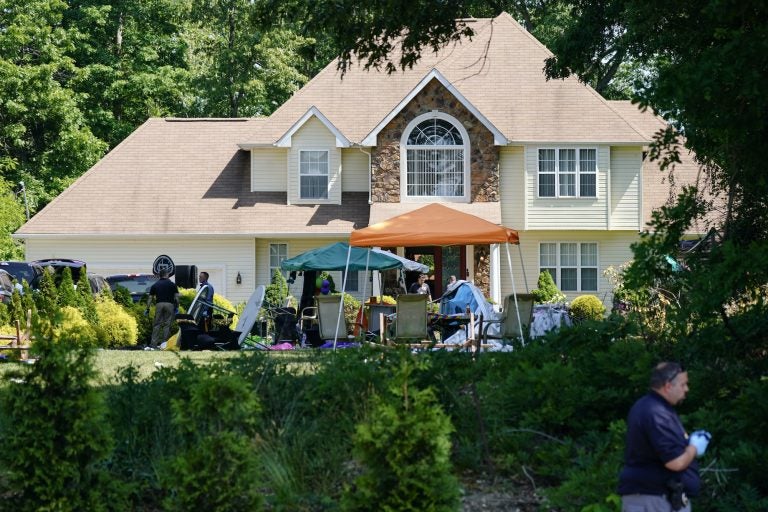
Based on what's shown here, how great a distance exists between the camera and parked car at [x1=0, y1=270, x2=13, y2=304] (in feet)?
78.7

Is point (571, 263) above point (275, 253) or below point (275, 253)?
below

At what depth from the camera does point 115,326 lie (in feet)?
70.7

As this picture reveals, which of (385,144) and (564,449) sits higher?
(385,144)

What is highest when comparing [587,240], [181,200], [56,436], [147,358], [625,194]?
[625,194]

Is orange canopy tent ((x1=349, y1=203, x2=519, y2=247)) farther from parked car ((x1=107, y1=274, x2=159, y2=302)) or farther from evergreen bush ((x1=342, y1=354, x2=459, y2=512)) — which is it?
parked car ((x1=107, y1=274, x2=159, y2=302))

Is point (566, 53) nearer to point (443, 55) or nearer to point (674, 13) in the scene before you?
point (674, 13)

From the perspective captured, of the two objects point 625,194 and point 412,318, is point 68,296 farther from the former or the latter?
point 625,194

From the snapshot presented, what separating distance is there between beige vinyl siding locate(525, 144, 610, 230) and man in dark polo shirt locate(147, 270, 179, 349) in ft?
45.9

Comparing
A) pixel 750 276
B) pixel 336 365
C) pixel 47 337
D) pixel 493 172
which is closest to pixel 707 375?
pixel 750 276

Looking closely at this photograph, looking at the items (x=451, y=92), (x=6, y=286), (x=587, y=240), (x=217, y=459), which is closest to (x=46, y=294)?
(x=6, y=286)

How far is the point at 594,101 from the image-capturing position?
3341 centimetres

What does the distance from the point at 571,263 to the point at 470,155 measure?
4.63 metres

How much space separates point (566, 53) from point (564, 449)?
11.2m

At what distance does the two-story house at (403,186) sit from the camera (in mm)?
32469
